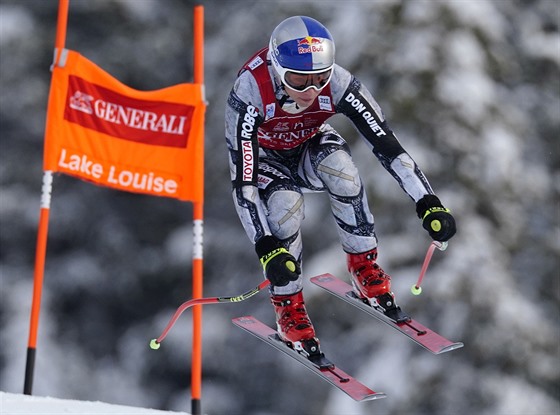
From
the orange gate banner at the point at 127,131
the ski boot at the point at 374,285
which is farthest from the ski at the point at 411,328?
the orange gate banner at the point at 127,131

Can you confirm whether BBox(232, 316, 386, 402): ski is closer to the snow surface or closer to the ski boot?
the ski boot

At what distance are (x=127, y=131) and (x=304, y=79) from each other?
431 cm

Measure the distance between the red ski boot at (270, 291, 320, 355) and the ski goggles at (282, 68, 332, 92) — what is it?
4.16 feet

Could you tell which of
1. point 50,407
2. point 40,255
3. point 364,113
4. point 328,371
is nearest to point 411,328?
point 328,371

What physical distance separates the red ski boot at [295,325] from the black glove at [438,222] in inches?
36.9

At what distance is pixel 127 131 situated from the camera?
9812 mm

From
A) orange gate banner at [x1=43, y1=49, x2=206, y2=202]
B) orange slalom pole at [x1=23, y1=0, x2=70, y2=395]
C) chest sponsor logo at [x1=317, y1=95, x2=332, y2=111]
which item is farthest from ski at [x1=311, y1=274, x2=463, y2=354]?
orange gate banner at [x1=43, y1=49, x2=206, y2=202]

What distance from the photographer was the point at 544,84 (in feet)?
53.4

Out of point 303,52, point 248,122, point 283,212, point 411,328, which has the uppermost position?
point 303,52

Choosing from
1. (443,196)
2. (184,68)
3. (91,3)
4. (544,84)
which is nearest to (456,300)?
(443,196)

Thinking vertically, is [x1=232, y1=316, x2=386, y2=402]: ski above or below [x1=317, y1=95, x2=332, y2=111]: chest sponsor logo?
below

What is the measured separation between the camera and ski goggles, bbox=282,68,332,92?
18.8 feet

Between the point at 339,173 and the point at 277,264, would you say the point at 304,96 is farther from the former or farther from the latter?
the point at 277,264

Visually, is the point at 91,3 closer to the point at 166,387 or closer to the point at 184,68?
the point at 184,68
